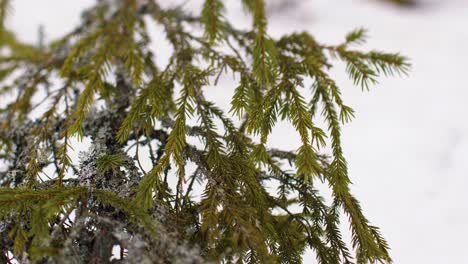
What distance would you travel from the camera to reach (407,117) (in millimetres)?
3955

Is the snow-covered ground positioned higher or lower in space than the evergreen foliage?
higher

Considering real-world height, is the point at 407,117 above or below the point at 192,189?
above

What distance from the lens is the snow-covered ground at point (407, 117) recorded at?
304 cm

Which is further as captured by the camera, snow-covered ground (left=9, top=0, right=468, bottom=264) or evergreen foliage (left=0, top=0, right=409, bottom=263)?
snow-covered ground (left=9, top=0, right=468, bottom=264)

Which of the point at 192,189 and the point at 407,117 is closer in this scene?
the point at 192,189

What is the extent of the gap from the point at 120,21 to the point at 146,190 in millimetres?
1843

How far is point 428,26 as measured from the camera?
5.40m

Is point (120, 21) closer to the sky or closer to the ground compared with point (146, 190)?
closer to the sky

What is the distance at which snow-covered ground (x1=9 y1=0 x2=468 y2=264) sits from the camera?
304 centimetres

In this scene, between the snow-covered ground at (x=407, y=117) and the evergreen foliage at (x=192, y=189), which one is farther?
the snow-covered ground at (x=407, y=117)

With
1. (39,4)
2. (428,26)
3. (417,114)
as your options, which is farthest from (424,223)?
(39,4)

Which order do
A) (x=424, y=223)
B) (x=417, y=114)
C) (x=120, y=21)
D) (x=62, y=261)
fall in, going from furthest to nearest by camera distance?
(x=417, y=114)
(x=424, y=223)
(x=120, y=21)
(x=62, y=261)

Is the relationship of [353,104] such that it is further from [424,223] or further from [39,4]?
[39,4]

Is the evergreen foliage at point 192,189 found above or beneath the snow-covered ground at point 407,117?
beneath
